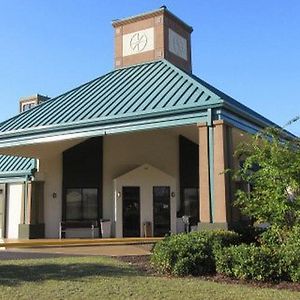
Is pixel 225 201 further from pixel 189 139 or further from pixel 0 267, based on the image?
pixel 189 139

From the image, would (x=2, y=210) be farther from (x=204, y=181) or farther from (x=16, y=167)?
(x=204, y=181)

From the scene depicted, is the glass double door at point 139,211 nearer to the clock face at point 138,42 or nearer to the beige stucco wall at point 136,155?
the beige stucco wall at point 136,155

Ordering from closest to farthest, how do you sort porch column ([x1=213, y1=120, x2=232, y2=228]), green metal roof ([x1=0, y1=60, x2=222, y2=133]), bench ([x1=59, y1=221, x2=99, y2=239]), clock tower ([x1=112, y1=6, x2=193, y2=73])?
porch column ([x1=213, y1=120, x2=232, y2=228]) < green metal roof ([x1=0, y1=60, x2=222, y2=133]) < bench ([x1=59, y1=221, x2=99, y2=239]) < clock tower ([x1=112, y1=6, x2=193, y2=73])

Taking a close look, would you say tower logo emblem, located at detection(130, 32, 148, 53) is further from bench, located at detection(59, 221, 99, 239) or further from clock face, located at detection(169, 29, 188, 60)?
bench, located at detection(59, 221, 99, 239)

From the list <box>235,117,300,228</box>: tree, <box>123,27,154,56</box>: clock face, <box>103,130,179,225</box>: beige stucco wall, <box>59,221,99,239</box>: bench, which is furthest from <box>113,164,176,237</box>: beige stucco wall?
<box>235,117,300,228</box>: tree

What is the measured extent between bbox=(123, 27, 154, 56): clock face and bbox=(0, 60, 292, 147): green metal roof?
1.28 m

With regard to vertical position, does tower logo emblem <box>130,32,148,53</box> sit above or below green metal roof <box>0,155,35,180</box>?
above

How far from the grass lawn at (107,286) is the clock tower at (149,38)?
1405cm

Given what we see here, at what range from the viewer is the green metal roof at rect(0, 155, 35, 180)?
24.7 metres

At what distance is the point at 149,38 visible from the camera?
957 inches

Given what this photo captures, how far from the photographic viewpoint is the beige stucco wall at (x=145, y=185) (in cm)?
2339

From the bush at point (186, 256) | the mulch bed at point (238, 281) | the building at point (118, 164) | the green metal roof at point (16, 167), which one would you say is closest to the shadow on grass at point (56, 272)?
the mulch bed at point (238, 281)

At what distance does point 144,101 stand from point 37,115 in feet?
17.9

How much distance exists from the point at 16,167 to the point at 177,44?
10256mm
